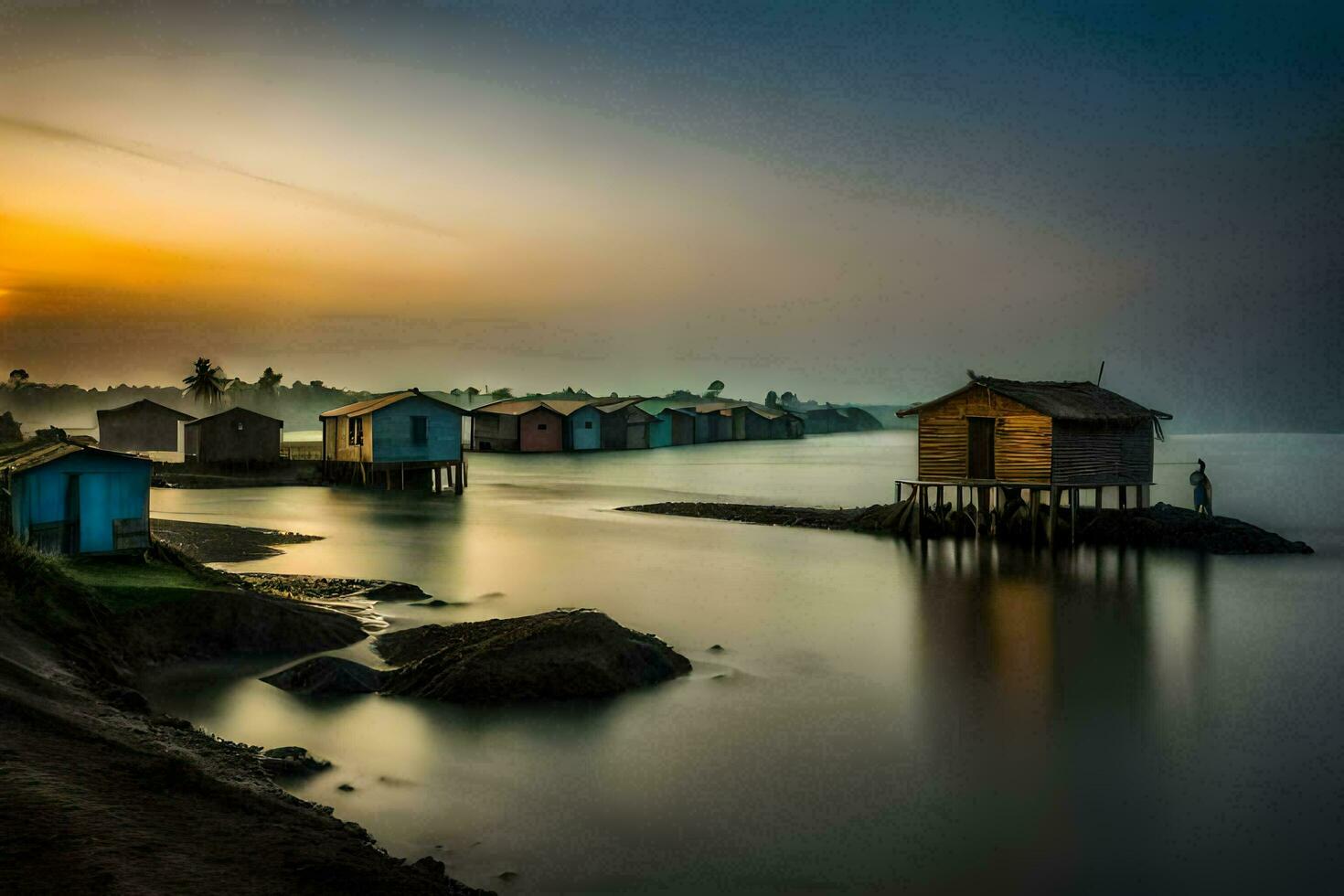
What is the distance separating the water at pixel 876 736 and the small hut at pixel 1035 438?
11.2 ft

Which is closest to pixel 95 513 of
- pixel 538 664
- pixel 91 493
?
pixel 91 493

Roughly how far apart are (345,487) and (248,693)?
147ft

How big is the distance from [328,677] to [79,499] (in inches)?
292

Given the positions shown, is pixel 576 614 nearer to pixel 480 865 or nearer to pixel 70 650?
pixel 480 865

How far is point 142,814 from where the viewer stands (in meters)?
→ 7.65

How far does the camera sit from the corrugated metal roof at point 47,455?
1758 centimetres

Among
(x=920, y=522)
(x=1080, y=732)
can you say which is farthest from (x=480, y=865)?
(x=920, y=522)

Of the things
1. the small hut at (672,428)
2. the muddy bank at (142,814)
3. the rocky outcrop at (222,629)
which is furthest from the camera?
the small hut at (672,428)

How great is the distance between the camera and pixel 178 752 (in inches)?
392

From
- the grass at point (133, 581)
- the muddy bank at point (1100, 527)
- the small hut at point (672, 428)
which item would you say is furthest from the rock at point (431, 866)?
the small hut at point (672, 428)

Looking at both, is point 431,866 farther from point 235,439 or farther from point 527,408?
point 527,408

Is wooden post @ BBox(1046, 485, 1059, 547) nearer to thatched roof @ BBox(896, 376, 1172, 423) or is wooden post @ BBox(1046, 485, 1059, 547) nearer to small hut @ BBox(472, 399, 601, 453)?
thatched roof @ BBox(896, 376, 1172, 423)

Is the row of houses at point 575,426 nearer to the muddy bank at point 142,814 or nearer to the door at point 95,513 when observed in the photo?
the door at point 95,513

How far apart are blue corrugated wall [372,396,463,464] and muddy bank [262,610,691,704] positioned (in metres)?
41.0
